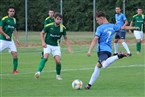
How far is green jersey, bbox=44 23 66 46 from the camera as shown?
14906 mm

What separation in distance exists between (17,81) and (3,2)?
80.0 feet

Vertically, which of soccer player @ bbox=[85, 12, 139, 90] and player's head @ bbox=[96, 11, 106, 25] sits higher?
player's head @ bbox=[96, 11, 106, 25]

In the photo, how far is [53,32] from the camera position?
14945 mm

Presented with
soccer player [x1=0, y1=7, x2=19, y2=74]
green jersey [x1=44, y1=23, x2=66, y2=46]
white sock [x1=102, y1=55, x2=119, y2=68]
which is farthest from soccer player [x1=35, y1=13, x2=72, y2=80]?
white sock [x1=102, y1=55, x2=119, y2=68]

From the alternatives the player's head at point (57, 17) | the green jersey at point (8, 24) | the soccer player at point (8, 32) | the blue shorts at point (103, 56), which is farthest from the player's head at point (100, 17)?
the green jersey at point (8, 24)

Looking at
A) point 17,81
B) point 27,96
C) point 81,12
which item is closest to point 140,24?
point 17,81

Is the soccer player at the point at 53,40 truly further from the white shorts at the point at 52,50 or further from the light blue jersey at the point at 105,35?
the light blue jersey at the point at 105,35

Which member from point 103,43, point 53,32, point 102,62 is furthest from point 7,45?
point 102,62

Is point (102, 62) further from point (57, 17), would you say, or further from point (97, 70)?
point (57, 17)

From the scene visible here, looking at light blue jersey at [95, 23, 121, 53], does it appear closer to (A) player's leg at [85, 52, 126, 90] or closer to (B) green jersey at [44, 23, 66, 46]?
(A) player's leg at [85, 52, 126, 90]

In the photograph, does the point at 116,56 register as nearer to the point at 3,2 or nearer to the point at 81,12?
the point at 3,2

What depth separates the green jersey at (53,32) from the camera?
14.9 metres

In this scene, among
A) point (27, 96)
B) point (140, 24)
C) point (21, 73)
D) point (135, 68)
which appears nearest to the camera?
point (27, 96)

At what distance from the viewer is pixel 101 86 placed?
13.2 meters
